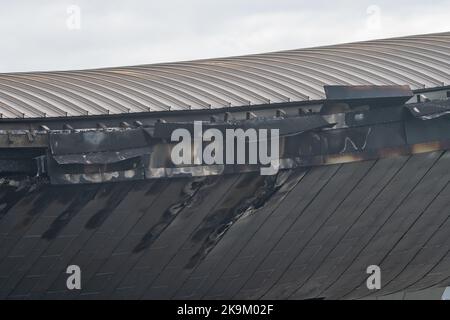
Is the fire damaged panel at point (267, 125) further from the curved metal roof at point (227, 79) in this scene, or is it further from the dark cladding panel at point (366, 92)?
the curved metal roof at point (227, 79)

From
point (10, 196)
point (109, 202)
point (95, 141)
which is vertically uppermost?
point (95, 141)

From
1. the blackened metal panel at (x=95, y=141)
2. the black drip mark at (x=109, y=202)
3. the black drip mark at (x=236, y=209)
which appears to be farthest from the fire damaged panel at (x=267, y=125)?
the black drip mark at (x=109, y=202)

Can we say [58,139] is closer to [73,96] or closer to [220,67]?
[73,96]

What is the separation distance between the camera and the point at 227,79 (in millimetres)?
43469

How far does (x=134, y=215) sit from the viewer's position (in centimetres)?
3700

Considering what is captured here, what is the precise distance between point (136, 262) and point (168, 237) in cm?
119

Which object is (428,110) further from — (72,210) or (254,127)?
(72,210)

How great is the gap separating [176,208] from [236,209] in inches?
82.2

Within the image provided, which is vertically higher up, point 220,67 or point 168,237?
point 220,67

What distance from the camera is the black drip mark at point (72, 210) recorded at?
116 ft

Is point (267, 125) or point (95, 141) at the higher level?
point (267, 125)

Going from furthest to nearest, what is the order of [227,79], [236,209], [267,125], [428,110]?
[227,79]
[236,209]
[428,110]
[267,125]

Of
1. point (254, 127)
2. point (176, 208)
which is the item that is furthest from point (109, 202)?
point (254, 127)
